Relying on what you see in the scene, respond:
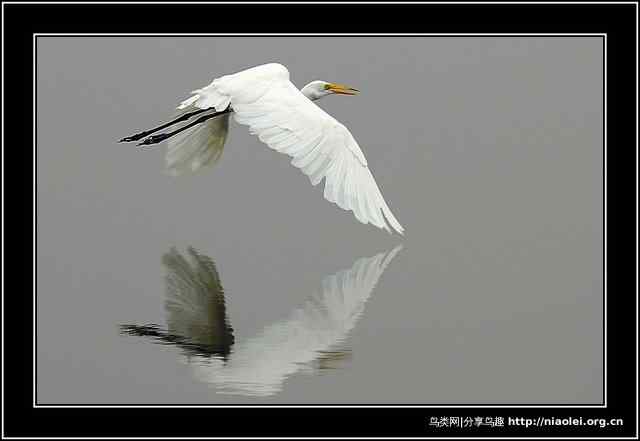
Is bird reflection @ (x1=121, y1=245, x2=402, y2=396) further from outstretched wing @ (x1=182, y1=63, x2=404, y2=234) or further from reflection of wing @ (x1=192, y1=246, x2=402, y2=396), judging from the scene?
outstretched wing @ (x1=182, y1=63, x2=404, y2=234)

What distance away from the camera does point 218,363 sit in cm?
551

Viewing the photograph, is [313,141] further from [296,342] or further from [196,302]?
[296,342]

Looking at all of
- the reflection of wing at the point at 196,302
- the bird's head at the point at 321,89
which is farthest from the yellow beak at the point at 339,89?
the reflection of wing at the point at 196,302

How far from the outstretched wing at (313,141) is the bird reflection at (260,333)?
0.52 metres

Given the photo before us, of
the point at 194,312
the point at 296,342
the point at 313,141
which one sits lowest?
the point at 296,342

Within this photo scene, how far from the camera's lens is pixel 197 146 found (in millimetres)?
9070

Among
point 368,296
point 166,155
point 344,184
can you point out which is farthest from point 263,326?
point 166,155

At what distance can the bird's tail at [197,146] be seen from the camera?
8945 millimetres

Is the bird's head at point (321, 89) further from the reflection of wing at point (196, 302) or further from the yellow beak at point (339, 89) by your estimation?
the reflection of wing at point (196, 302)

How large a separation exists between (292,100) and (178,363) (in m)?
2.72

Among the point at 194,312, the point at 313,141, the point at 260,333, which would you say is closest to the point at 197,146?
the point at 313,141

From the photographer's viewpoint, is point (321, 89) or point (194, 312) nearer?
point (194, 312)

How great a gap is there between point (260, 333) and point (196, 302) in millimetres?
813

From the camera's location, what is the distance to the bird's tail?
29.3 ft
